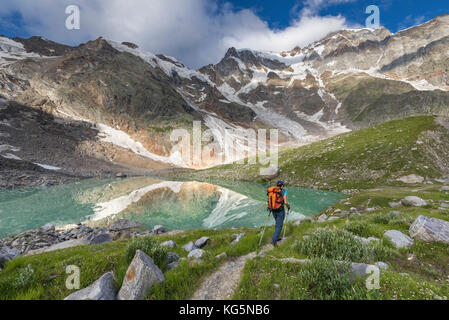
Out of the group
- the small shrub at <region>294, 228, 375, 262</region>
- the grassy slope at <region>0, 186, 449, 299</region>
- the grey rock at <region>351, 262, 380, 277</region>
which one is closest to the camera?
the grassy slope at <region>0, 186, 449, 299</region>

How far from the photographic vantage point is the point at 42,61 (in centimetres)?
16612

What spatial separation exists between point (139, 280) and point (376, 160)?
172 feet

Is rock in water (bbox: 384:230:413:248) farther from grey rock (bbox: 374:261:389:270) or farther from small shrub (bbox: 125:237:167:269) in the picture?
small shrub (bbox: 125:237:167:269)

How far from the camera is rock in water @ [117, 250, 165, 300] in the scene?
4.78m

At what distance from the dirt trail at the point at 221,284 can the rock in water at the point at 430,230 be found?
7.52 meters

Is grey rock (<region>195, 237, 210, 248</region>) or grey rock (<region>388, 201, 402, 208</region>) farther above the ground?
grey rock (<region>388, 201, 402, 208</region>)

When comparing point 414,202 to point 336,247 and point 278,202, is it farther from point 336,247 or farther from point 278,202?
point 336,247

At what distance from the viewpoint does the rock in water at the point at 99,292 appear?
15.0 feet

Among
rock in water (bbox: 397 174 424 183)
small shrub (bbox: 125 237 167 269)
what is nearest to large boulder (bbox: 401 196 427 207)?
small shrub (bbox: 125 237 167 269)

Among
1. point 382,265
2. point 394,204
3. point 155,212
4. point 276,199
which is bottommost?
point 155,212

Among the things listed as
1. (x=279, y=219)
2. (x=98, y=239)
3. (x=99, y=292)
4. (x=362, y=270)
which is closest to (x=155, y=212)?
(x=98, y=239)

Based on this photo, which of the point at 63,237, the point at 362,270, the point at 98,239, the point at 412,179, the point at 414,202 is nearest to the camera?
the point at 362,270

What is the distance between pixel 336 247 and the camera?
669 cm

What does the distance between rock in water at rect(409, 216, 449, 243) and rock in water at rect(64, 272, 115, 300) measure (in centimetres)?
1132
